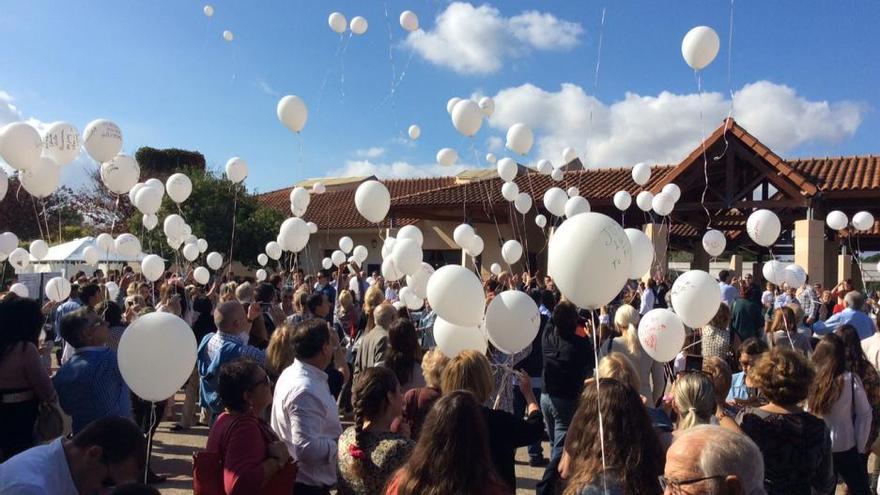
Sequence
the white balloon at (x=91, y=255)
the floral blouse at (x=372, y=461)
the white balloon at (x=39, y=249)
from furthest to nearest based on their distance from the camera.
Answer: the white balloon at (x=39, y=249) < the white balloon at (x=91, y=255) < the floral blouse at (x=372, y=461)

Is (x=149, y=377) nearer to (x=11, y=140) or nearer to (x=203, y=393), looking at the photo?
(x=203, y=393)

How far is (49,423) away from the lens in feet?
12.4

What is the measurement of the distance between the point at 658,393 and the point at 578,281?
2832mm

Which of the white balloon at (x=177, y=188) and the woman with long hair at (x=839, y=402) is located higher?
the white balloon at (x=177, y=188)

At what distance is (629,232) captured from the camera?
563 cm

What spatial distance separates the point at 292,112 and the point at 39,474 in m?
6.13

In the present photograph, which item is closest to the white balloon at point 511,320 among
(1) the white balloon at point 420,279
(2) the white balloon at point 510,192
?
(1) the white balloon at point 420,279

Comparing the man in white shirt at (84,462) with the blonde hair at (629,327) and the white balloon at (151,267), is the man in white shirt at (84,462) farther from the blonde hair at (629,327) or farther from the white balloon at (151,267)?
the white balloon at (151,267)

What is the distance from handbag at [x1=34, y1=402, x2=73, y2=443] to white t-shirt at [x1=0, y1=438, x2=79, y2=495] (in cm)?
191

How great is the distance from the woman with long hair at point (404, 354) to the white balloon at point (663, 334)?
5.64 feet

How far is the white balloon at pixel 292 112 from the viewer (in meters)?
7.65

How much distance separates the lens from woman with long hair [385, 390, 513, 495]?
2.14m

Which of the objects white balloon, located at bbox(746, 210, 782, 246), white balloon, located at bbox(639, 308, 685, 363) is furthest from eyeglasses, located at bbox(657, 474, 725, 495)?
white balloon, located at bbox(746, 210, 782, 246)

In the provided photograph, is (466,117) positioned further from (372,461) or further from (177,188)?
(372,461)
